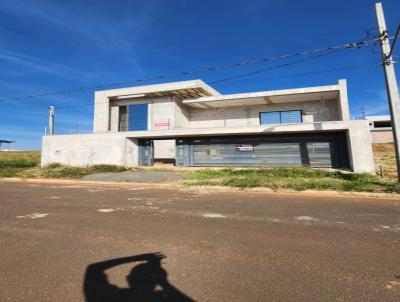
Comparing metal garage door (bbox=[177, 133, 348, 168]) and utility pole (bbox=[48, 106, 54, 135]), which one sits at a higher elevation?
utility pole (bbox=[48, 106, 54, 135])

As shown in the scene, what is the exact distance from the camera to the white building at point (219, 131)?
20000 millimetres

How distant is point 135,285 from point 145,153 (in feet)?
76.3

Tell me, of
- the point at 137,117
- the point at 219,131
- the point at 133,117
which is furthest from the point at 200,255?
the point at 133,117

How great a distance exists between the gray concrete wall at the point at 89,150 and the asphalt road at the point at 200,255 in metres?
16.9

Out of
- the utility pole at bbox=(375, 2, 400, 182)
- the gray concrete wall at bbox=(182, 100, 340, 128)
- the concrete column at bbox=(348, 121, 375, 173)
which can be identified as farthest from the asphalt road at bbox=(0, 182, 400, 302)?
the gray concrete wall at bbox=(182, 100, 340, 128)

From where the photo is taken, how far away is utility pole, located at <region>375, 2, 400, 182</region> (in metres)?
11.9

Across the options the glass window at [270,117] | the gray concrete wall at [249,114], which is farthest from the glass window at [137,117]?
the glass window at [270,117]

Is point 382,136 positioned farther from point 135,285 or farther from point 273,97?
point 135,285

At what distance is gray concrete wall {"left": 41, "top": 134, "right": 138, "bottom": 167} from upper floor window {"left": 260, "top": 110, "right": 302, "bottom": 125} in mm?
12791

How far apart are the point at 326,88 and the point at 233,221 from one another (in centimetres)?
1906

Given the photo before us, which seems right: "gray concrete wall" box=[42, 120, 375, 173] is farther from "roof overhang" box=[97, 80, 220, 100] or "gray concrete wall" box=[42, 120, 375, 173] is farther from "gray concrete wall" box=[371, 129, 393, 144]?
"gray concrete wall" box=[371, 129, 393, 144]

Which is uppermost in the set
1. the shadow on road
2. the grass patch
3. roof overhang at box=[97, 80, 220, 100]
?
roof overhang at box=[97, 80, 220, 100]

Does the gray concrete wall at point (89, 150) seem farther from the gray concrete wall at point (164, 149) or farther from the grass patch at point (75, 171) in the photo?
the gray concrete wall at point (164, 149)

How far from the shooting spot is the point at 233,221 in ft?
20.5
